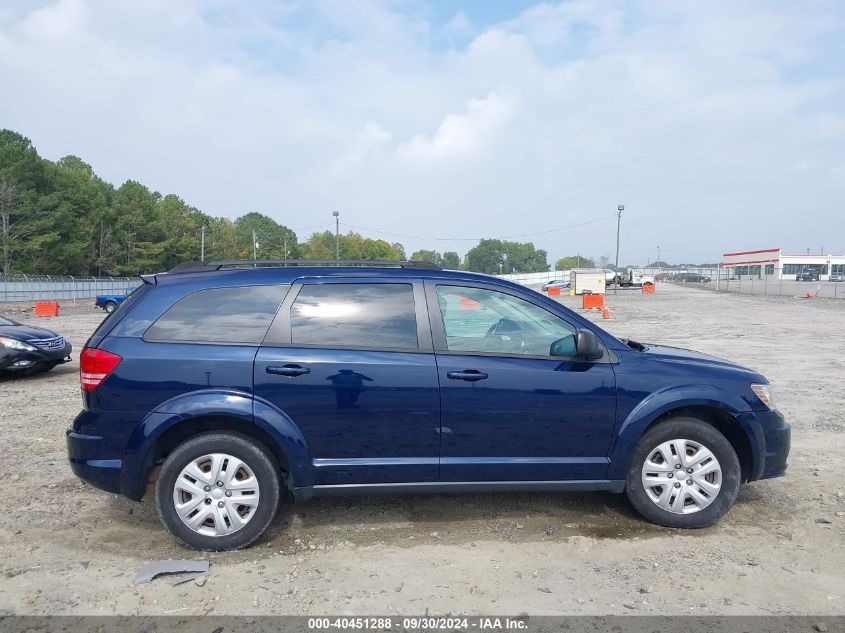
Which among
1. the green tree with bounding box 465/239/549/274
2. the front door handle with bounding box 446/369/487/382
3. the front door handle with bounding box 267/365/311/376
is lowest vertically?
the front door handle with bounding box 446/369/487/382

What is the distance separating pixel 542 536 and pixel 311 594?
1.58 meters

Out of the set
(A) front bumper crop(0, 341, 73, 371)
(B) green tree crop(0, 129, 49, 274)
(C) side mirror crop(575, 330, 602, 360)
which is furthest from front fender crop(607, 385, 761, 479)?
(B) green tree crop(0, 129, 49, 274)

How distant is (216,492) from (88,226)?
226 feet

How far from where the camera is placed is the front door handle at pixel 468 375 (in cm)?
388

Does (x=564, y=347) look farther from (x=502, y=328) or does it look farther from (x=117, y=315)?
(x=117, y=315)

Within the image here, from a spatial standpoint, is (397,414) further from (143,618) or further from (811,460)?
(811,460)

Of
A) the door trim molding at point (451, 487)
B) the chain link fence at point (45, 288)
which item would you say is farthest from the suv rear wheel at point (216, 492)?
the chain link fence at point (45, 288)

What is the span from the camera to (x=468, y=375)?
3898 millimetres

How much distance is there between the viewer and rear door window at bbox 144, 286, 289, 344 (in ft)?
12.8

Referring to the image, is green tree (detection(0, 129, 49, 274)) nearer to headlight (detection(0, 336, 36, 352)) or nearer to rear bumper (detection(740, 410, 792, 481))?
headlight (detection(0, 336, 36, 352))

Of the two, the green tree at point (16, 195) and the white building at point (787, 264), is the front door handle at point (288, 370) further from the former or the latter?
the white building at point (787, 264)

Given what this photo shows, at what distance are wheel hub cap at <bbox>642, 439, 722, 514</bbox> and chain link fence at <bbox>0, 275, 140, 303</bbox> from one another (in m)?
37.6

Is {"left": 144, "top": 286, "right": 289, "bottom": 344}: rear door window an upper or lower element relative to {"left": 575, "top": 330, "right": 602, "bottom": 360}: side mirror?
upper

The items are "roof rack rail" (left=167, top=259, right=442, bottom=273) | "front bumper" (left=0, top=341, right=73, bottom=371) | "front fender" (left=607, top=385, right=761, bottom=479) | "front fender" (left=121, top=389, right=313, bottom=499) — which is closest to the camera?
"front fender" (left=121, top=389, right=313, bottom=499)
